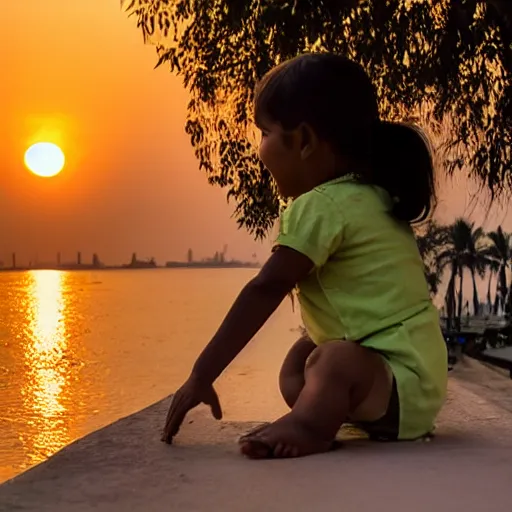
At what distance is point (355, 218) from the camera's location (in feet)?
4.66

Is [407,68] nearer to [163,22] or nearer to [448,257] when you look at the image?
[163,22]

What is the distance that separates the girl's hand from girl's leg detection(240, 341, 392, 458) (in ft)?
0.39

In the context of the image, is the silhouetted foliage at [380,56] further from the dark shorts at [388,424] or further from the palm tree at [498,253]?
the palm tree at [498,253]

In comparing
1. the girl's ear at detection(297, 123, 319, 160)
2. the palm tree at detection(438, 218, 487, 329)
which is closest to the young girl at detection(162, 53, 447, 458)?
the girl's ear at detection(297, 123, 319, 160)

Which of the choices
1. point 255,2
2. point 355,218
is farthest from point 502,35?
point 355,218

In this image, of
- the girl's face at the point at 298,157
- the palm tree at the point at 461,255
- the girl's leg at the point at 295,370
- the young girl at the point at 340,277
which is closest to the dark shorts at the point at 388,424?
the young girl at the point at 340,277

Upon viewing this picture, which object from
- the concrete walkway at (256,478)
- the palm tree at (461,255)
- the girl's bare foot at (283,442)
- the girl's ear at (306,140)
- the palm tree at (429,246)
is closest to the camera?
the concrete walkway at (256,478)

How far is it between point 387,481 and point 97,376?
3384mm

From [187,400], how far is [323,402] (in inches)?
9.4

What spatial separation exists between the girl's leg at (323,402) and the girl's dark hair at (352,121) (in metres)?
0.32

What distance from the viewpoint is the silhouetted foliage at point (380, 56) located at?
337cm

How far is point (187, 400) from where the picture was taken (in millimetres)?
1379

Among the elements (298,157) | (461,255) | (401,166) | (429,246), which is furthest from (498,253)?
(298,157)

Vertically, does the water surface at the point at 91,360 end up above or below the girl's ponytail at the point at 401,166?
below
